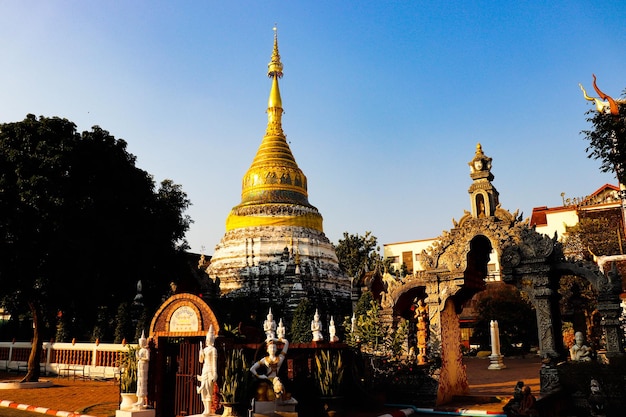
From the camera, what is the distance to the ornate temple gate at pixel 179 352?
10.7 m

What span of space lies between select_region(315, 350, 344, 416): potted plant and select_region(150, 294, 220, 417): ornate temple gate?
7.94 ft

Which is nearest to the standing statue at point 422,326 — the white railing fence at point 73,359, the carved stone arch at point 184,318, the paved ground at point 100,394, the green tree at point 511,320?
the paved ground at point 100,394

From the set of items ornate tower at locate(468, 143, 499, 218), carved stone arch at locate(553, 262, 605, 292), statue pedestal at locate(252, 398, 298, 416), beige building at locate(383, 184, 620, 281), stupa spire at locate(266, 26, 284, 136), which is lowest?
statue pedestal at locate(252, 398, 298, 416)

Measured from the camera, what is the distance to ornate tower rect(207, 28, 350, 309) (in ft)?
126

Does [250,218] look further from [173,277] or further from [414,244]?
[414,244]

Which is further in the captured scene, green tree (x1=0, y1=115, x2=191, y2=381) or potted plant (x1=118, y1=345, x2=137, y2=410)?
green tree (x1=0, y1=115, x2=191, y2=381)

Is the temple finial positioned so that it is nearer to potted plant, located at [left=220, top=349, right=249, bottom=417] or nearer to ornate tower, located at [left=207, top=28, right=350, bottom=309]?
ornate tower, located at [left=207, top=28, right=350, bottom=309]

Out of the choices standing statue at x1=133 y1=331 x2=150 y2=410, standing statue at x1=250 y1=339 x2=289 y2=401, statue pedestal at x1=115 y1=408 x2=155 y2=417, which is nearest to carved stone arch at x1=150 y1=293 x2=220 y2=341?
standing statue at x1=133 y1=331 x2=150 y2=410

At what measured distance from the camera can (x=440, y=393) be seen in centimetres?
1334

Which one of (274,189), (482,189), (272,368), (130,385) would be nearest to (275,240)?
(274,189)

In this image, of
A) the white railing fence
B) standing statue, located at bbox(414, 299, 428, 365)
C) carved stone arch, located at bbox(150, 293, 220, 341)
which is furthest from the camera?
the white railing fence

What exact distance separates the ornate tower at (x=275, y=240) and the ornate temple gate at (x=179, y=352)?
23222mm

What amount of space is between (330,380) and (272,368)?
156cm

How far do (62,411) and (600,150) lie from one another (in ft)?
52.6
